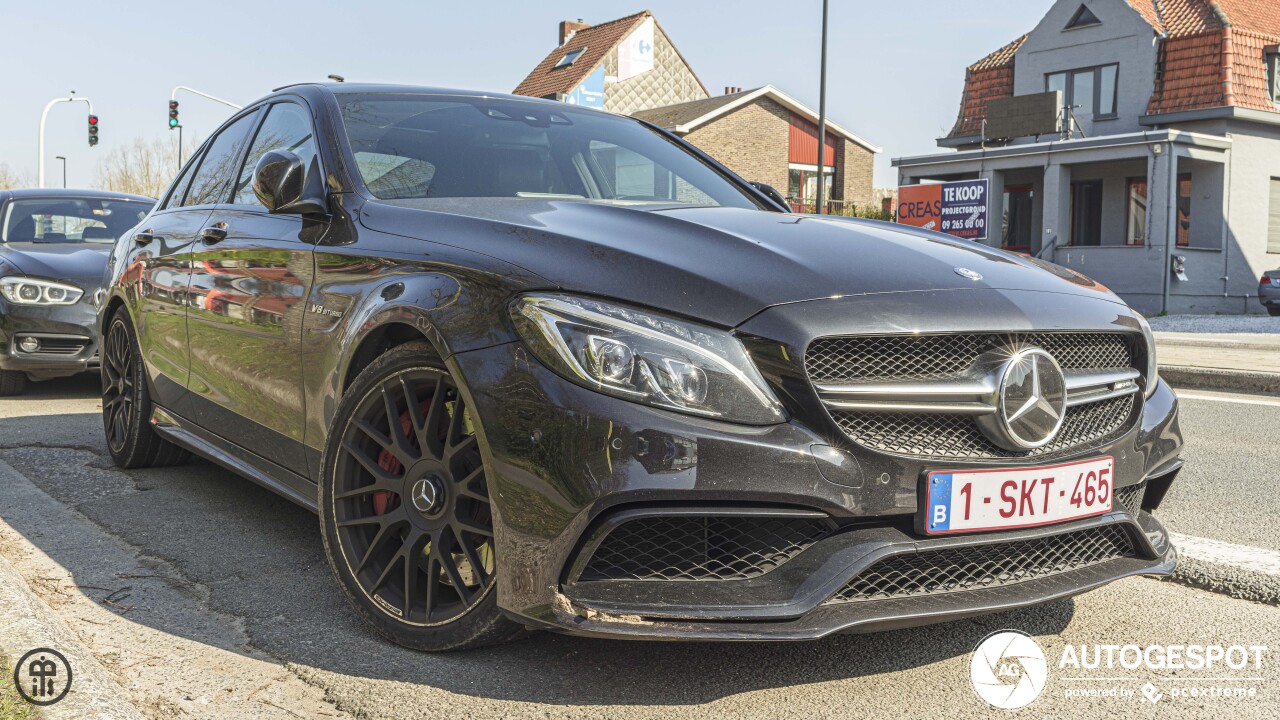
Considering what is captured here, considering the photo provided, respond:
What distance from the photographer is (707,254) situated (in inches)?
107

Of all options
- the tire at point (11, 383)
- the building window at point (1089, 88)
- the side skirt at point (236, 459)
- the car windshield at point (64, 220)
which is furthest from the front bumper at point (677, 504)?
the building window at point (1089, 88)

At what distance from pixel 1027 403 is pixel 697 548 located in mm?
832

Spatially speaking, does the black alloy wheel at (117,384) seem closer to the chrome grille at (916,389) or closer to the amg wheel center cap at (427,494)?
the amg wheel center cap at (427,494)

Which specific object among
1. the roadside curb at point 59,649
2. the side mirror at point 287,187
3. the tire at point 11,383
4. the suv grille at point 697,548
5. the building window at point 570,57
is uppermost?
the building window at point 570,57

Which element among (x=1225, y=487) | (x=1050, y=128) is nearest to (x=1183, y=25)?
(x=1050, y=128)

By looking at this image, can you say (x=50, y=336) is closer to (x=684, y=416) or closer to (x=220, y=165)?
(x=220, y=165)

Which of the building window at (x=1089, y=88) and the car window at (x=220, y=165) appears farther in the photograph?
the building window at (x=1089, y=88)

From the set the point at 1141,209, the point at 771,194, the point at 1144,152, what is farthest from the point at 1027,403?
the point at 1141,209

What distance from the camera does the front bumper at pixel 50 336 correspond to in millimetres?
7660

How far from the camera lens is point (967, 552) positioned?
2.54 m

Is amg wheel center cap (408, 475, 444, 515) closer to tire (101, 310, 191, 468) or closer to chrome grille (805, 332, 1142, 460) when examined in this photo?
chrome grille (805, 332, 1142, 460)

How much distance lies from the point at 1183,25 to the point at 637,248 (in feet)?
98.6

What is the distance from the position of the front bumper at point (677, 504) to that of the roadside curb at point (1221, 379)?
7.85m

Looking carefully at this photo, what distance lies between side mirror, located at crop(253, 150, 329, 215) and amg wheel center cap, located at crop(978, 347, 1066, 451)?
2011mm
